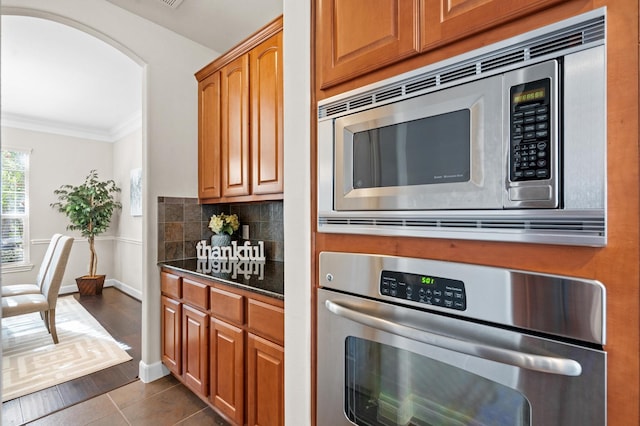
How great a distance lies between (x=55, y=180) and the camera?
4812mm

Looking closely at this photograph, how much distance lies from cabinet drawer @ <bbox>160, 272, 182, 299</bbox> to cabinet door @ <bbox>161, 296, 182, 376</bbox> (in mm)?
→ 52

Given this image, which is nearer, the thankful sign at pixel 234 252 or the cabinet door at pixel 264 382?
the cabinet door at pixel 264 382

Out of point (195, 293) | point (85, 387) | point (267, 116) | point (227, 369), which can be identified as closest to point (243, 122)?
point (267, 116)

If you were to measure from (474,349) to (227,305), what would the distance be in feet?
4.55

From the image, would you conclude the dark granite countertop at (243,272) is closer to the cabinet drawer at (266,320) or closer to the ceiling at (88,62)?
the cabinet drawer at (266,320)

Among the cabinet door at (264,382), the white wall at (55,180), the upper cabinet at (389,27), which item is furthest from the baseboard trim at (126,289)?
the upper cabinet at (389,27)

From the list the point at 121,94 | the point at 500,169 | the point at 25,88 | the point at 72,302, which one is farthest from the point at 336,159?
the point at 72,302

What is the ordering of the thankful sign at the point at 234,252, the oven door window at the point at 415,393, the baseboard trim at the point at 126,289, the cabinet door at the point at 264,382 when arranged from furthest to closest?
1. the baseboard trim at the point at 126,289
2. the thankful sign at the point at 234,252
3. the cabinet door at the point at 264,382
4. the oven door window at the point at 415,393

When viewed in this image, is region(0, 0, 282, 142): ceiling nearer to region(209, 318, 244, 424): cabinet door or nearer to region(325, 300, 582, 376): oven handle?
region(209, 318, 244, 424): cabinet door

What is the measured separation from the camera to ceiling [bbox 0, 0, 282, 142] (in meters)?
2.27

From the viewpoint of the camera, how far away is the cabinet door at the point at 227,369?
1.68 metres

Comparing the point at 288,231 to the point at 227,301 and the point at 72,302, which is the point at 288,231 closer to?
the point at 227,301

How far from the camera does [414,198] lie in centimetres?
89

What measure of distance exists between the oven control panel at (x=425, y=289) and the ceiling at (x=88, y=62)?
5.51 feet
